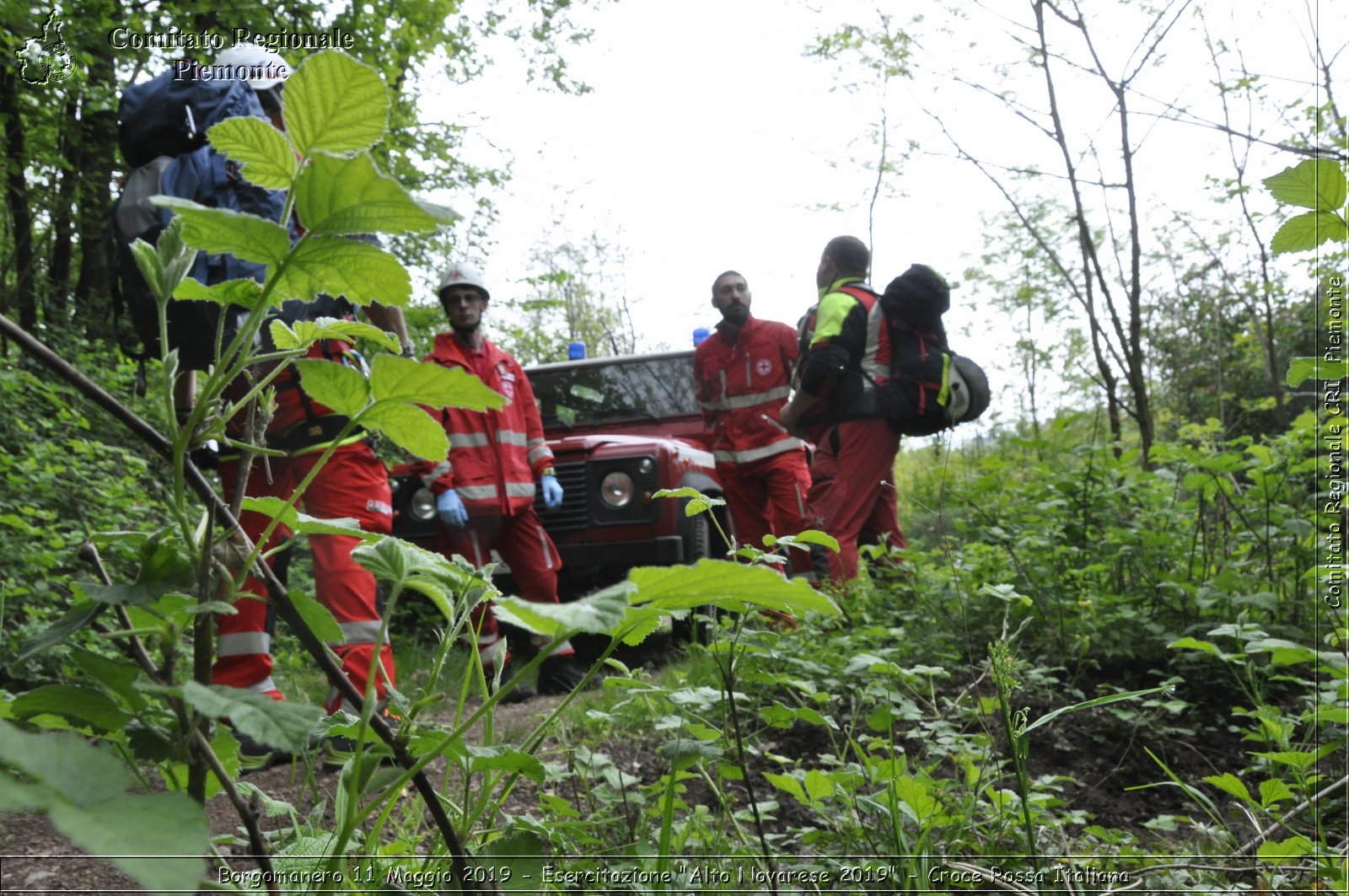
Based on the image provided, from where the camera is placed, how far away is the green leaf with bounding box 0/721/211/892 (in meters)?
0.35

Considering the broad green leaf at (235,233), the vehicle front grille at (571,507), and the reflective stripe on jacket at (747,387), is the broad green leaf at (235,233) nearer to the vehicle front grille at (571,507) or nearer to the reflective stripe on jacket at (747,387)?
the vehicle front grille at (571,507)

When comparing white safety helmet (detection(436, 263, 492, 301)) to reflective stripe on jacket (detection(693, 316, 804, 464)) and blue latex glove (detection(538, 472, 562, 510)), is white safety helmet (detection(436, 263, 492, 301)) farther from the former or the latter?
reflective stripe on jacket (detection(693, 316, 804, 464))

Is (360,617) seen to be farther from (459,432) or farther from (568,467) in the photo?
(568,467)

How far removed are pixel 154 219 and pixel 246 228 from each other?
224 centimetres

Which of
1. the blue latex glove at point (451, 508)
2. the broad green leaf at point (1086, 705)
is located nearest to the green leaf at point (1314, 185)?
the broad green leaf at point (1086, 705)

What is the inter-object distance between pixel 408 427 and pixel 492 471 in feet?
13.1

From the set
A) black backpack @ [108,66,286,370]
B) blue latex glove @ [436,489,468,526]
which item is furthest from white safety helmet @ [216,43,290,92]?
blue latex glove @ [436,489,468,526]

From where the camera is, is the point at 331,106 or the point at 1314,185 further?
the point at 1314,185

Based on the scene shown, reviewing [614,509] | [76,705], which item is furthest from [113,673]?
[614,509]

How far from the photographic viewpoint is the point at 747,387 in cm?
578

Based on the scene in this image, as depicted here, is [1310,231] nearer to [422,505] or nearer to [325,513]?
[325,513]

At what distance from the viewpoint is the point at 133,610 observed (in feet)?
2.12

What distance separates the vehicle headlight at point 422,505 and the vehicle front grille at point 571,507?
631 millimetres

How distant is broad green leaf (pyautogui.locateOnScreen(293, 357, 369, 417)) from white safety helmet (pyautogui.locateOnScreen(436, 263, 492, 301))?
4.24 meters
